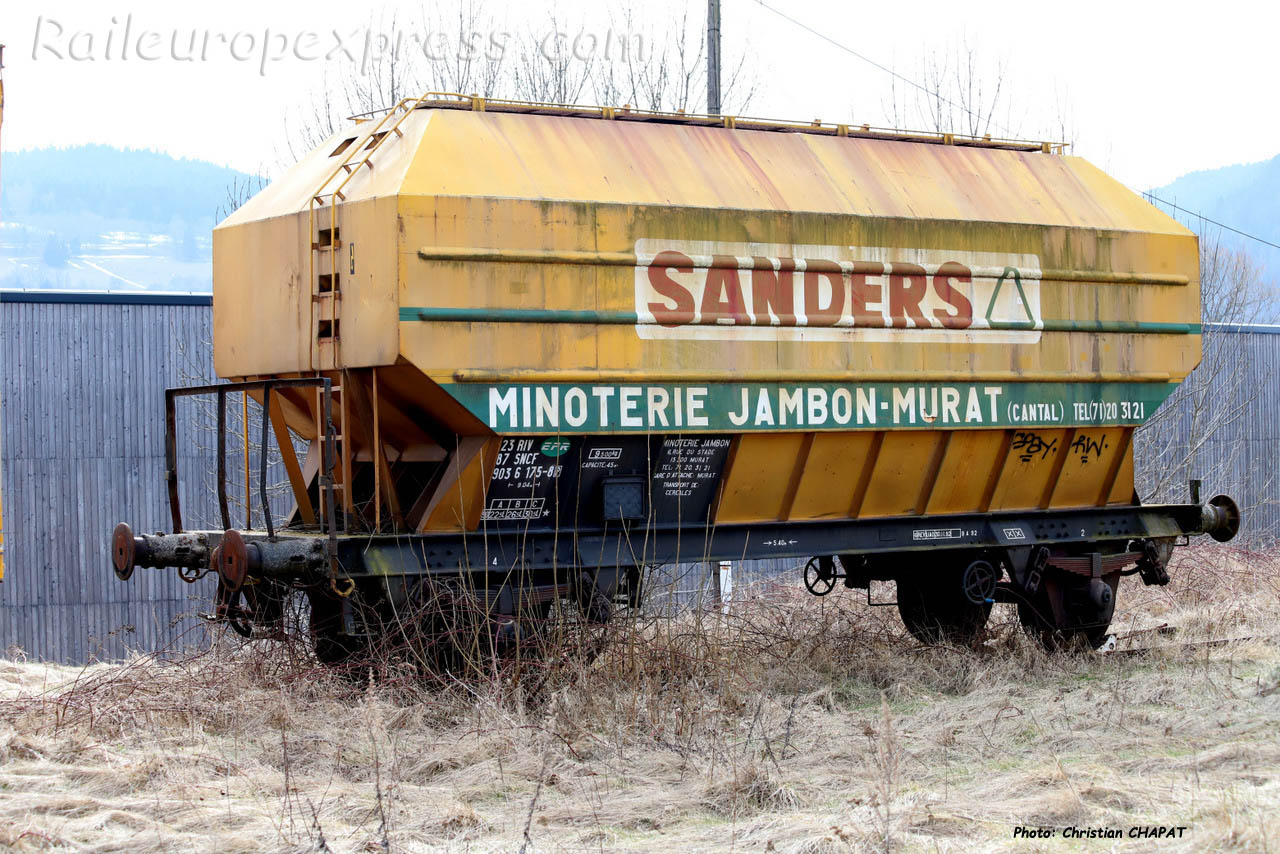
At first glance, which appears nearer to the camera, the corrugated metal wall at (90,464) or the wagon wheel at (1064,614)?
the wagon wheel at (1064,614)

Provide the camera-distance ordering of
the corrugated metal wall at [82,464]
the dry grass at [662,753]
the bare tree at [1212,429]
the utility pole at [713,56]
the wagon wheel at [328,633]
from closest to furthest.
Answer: the dry grass at [662,753] → the wagon wheel at [328,633] → the utility pole at [713,56] → the corrugated metal wall at [82,464] → the bare tree at [1212,429]

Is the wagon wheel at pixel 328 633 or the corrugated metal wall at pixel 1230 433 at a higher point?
the corrugated metal wall at pixel 1230 433

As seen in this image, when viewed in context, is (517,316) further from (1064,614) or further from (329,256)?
(1064,614)

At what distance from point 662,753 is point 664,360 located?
273 cm

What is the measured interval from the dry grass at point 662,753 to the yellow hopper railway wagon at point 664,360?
696 millimetres

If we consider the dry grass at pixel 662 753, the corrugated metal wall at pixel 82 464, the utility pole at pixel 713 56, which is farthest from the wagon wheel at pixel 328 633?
the utility pole at pixel 713 56

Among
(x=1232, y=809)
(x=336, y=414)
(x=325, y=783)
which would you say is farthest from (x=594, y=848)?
(x=336, y=414)

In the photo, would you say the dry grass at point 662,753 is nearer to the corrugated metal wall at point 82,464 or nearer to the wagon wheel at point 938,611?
the wagon wheel at point 938,611

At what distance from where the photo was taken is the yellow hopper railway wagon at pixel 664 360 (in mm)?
9039

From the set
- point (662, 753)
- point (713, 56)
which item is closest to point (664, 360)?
point (662, 753)

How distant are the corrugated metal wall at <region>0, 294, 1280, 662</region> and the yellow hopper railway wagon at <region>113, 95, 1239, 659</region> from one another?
5447mm

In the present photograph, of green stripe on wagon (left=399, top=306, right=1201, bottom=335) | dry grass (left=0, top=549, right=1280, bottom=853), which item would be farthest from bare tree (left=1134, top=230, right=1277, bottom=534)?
green stripe on wagon (left=399, top=306, right=1201, bottom=335)

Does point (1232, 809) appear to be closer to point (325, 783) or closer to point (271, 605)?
point (325, 783)

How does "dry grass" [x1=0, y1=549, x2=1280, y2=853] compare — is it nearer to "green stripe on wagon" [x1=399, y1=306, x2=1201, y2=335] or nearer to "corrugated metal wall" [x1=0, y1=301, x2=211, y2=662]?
"green stripe on wagon" [x1=399, y1=306, x2=1201, y2=335]
